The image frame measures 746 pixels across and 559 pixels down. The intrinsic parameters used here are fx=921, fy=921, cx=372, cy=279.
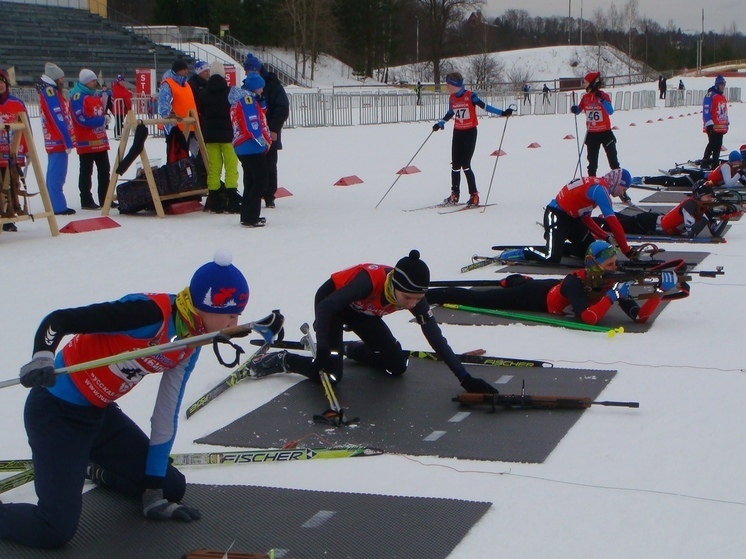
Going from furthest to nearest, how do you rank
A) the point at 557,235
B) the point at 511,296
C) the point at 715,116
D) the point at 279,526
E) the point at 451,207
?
the point at 715,116 < the point at 451,207 < the point at 557,235 < the point at 511,296 < the point at 279,526

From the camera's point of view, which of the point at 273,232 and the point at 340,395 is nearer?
the point at 340,395

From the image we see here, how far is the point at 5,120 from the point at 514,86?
4678 cm

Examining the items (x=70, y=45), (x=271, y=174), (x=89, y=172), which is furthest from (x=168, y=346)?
(x=70, y=45)

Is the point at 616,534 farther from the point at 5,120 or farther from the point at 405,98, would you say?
the point at 405,98

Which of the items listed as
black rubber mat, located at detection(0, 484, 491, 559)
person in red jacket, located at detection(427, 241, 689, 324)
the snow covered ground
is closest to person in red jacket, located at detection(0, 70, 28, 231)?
the snow covered ground

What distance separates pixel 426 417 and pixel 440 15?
206ft

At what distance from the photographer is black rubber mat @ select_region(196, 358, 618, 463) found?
418 centimetres

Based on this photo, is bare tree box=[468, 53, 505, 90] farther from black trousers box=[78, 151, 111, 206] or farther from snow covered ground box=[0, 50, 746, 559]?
snow covered ground box=[0, 50, 746, 559]

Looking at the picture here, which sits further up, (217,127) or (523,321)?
(217,127)

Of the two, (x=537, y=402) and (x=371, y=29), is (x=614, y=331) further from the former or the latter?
(x=371, y=29)

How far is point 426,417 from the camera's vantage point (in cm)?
457

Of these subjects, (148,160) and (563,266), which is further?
(148,160)

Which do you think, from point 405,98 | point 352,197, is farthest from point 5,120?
point 405,98

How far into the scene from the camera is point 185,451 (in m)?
4.23
